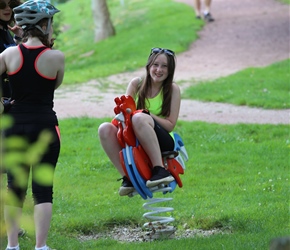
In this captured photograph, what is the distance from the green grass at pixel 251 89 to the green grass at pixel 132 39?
10.7ft

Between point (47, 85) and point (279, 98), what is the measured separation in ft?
26.1

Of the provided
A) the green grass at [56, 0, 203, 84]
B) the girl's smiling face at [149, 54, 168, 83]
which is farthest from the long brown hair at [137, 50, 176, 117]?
the green grass at [56, 0, 203, 84]

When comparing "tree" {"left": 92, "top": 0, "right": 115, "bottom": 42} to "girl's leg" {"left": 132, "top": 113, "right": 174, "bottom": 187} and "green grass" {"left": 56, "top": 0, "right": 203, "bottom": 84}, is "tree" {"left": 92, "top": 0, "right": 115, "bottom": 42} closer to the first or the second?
"green grass" {"left": 56, "top": 0, "right": 203, "bottom": 84}

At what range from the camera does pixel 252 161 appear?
27.8ft

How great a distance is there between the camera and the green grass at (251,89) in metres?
12.2

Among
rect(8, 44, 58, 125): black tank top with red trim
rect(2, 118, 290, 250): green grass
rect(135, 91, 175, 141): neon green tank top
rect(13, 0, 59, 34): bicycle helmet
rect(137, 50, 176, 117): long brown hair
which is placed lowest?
rect(2, 118, 290, 250): green grass

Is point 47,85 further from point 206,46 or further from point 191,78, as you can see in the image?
point 206,46

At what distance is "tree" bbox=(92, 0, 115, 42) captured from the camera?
2198 centimetres

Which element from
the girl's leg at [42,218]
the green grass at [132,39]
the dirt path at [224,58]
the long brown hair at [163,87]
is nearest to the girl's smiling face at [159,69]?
the long brown hair at [163,87]

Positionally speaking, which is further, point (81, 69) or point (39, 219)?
point (81, 69)

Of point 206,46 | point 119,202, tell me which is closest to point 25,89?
point 119,202

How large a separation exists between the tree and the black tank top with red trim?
17.3m

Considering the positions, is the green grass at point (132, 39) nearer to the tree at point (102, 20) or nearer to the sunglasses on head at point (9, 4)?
the tree at point (102, 20)

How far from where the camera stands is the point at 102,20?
2248 centimetres
